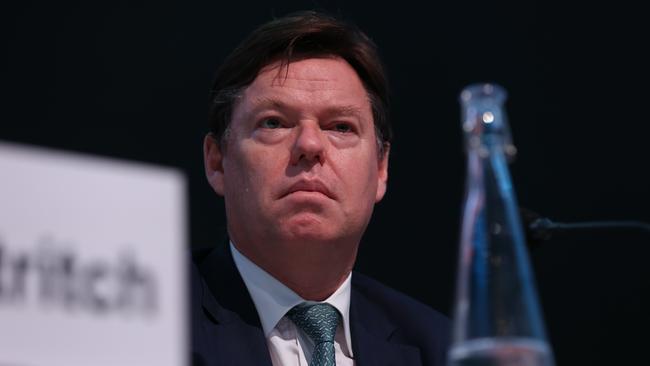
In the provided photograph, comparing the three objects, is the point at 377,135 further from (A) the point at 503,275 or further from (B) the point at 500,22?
(A) the point at 503,275

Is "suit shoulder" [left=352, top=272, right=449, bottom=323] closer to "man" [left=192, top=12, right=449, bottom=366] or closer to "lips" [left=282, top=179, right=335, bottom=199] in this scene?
"man" [left=192, top=12, right=449, bottom=366]

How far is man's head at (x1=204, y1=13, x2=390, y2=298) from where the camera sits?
196cm

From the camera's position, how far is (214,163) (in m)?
2.24

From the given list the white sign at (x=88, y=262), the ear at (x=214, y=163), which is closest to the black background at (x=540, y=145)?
the ear at (x=214, y=163)

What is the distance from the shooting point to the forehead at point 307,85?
6.68 ft

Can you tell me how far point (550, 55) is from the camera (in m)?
2.81

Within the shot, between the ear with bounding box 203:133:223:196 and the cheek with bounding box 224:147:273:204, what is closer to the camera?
the cheek with bounding box 224:147:273:204

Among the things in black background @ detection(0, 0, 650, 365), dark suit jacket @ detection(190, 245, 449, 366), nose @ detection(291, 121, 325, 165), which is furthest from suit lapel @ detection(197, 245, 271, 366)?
black background @ detection(0, 0, 650, 365)

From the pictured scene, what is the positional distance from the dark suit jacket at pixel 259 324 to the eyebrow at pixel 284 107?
273 mm

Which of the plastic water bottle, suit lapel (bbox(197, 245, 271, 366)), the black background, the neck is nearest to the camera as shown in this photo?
the plastic water bottle

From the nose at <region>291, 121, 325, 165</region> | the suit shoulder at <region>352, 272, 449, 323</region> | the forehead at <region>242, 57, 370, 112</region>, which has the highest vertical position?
the forehead at <region>242, 57, 370, 112</region>

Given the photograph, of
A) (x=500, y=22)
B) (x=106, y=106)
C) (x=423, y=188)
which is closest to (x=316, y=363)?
(x=106, y=106)

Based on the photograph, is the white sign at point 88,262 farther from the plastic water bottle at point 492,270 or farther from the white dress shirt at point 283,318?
the white dress shirt at point 283,318

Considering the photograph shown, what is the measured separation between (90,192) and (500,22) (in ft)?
7.03
